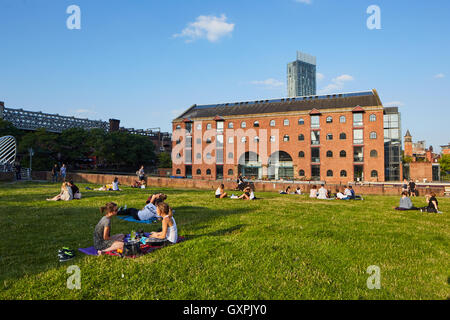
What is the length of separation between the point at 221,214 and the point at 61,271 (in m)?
7.24

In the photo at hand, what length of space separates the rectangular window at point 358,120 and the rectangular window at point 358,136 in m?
1.07

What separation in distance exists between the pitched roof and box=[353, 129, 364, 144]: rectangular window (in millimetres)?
4781

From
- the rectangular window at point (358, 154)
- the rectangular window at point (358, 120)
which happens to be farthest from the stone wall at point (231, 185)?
the rectangular window at point (358, 120)

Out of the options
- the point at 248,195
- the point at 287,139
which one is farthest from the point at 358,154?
the point at 248,195

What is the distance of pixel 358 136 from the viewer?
4972 cm

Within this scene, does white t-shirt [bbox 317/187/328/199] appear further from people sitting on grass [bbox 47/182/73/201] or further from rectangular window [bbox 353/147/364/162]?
rectangular window [bbox 353/147/364/162]

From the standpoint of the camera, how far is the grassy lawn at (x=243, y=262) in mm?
4934

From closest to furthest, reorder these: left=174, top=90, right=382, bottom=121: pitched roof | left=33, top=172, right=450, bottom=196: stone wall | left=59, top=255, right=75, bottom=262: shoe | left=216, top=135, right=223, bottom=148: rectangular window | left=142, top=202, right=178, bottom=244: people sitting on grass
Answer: left=59, top=255, right=75, bottom=262: shoe
left=142, top=202, right=178, bottom=244: people sitting on grass
left=33, top=172, right=450, bottom=196: stone wall
left=174, top=90, right=382, bottom=121: pitched roof
left=216, top=135, right=223, bottom=148: rectangular window

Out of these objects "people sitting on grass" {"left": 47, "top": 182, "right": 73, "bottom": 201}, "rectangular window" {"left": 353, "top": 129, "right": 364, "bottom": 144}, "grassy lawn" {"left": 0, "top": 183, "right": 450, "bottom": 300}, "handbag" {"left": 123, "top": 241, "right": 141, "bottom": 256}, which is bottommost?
"grassy lawn" {"left": 0, "top": 183, "right": 450, "bottom": 300}

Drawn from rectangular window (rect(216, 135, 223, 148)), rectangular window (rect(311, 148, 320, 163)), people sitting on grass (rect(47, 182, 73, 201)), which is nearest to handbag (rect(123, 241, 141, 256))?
people sitting on grass (rect(47, 182, 73, 201))

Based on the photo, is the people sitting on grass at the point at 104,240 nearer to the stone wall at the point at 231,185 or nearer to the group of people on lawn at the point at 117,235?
the group of people on lawn at the point at 117,235

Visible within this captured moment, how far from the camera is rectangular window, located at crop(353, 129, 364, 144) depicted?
49.5 meters
